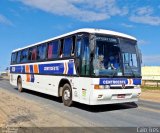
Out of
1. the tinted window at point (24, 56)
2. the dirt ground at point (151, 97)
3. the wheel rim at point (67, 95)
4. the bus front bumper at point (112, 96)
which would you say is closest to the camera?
the bus front bumper at point (112, 96)

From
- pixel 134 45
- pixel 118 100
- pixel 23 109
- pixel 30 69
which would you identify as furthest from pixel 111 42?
pixel 30 69

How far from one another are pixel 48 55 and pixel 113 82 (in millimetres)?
5527

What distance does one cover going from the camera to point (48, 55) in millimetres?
16516

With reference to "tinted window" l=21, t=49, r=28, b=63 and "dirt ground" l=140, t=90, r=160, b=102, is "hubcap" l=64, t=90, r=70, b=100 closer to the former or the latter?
"dirt ground" l=140, t=90, r=160, b=102

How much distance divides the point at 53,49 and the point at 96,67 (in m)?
4.78

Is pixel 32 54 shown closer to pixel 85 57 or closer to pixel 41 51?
pixel 41 51

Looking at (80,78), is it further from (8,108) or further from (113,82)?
(8,108)

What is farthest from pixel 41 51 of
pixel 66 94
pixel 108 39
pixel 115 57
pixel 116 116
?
pixel 116 116

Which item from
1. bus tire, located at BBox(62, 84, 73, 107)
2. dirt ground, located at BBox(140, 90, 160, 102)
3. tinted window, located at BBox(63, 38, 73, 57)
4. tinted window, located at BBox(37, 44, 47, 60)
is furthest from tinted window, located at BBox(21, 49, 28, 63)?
dirt ground, located at BBox(140, 90, 160, 102)

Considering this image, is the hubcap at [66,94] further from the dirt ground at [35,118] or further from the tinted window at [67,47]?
the tinted window at [67,47]

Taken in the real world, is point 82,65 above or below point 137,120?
above

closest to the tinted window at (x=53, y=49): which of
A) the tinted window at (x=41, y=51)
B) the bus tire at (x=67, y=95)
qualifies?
the tinted window at (x=41, y=51)

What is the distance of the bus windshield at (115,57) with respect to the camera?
39.1 ft

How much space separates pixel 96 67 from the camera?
11727 mm
